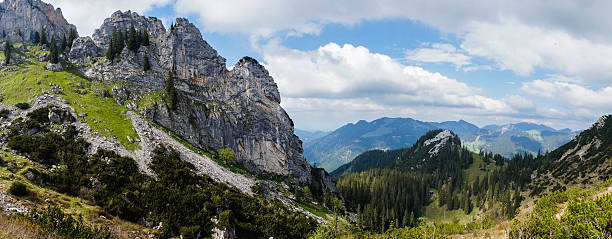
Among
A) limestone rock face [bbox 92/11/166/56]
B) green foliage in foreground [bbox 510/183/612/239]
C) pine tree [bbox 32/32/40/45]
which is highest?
limestone rock face [bbox 92/11/166/56]

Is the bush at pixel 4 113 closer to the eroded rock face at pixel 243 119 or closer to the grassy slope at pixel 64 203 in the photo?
the grassy slope at pixel 64 203

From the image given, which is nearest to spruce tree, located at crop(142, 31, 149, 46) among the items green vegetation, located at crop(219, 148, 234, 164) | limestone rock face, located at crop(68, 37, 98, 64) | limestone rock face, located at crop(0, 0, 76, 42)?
limestone rock face, located at crop(68, 37, 98, 64)

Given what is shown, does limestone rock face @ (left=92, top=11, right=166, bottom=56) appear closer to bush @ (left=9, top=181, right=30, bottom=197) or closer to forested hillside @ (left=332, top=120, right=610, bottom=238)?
bush @ (left=9, top=181, right=30, bottom=197)

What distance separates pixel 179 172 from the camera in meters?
62.5

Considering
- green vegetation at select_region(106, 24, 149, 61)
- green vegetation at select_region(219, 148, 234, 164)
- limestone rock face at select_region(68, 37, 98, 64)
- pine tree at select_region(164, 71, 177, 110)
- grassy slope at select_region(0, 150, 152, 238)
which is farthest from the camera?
limestone rock face at select_region(68, 37, 98, 64)

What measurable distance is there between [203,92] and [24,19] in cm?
11026

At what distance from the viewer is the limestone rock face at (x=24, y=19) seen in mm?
135988

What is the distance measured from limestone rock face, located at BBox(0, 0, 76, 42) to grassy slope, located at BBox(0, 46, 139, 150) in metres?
59.0

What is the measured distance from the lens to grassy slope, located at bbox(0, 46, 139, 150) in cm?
6838

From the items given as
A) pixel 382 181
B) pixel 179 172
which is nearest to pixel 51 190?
pixel 179 172

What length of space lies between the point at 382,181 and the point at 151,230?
17214cm

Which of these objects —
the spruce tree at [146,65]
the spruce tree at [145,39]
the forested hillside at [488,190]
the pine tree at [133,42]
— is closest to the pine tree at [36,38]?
the pine tree at [133,42]

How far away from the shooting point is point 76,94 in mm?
80250

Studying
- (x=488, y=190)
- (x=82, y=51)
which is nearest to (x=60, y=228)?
(x=82, y=51)
